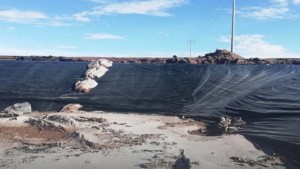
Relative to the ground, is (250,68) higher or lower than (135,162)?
higher

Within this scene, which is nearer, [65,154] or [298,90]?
[65,154]

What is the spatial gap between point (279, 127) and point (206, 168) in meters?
3.41

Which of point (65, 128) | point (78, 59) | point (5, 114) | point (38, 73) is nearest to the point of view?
point (65, 128)

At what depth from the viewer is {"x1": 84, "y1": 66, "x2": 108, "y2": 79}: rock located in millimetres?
19469

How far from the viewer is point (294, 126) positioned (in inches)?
410

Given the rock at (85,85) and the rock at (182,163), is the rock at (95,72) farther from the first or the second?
the rock at (182,163)

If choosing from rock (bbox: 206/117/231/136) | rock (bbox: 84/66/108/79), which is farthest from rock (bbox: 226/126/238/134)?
rock (bbox: 84/66/108/79)

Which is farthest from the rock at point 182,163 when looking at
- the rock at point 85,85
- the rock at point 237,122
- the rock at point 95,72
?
the rock at point 95,72

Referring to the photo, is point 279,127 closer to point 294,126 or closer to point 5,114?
point 294,126

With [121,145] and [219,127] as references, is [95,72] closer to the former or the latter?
[219,127]

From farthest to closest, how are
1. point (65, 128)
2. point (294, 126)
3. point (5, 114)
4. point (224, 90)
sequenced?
point (224, 90), point (5, 114), point (65, 128), point (294, 126)

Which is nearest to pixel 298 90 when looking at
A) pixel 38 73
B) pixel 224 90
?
pixel 224 90

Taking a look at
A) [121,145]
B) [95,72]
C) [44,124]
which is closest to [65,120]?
[44,124]

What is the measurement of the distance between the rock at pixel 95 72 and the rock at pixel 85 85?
1.02 m
